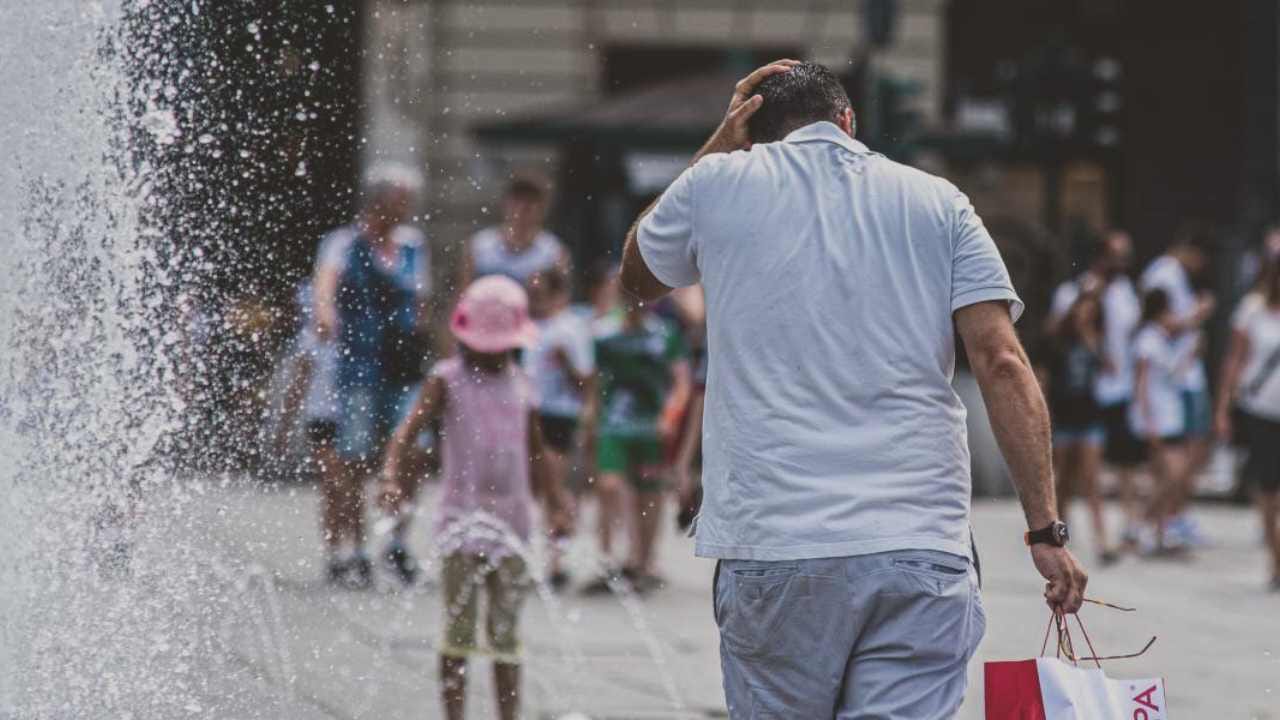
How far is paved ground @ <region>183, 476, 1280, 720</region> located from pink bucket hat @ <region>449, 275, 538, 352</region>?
119cm

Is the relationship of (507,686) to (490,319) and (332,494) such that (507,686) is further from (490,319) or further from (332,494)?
(332,494)

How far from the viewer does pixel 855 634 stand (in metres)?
3.45

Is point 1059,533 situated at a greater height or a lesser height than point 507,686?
greater

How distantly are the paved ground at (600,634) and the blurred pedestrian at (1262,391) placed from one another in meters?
0.43

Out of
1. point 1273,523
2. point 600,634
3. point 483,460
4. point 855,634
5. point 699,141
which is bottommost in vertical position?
point 600,634

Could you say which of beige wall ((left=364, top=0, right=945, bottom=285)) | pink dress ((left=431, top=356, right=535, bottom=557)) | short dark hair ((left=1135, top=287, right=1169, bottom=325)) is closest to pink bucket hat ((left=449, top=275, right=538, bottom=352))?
pink dress ((left=431, top=356, right=535, bottom=557))

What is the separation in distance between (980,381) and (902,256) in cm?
27

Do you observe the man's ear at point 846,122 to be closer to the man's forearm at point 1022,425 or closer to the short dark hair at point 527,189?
the man's forearm at point 1022,425

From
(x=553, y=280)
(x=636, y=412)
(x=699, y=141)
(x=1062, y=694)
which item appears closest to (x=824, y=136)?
(x=1062, y=694)

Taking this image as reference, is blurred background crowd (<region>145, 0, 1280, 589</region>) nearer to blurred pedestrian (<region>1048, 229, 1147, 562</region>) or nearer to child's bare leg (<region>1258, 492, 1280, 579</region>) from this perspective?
blurred pedestrian (<region>1048, 229, 1147, 562</region>)

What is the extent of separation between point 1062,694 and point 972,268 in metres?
0.76

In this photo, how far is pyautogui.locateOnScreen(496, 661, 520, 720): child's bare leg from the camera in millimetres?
5914

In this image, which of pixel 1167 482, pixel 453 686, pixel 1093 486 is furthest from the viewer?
pixel 1167 482

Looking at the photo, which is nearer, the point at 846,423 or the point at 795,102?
the point at 846,423
